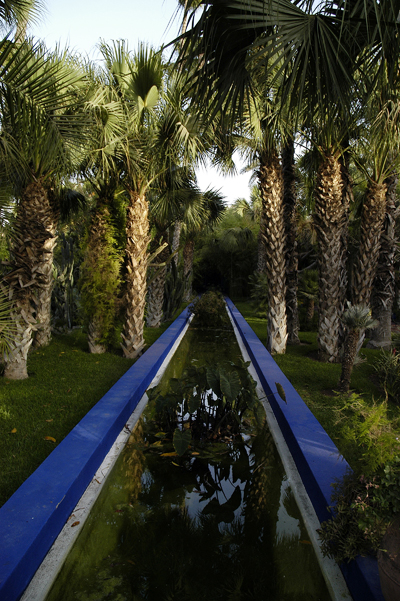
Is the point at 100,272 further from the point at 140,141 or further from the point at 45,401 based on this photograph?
the point at 45,401

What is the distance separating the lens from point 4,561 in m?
2.04

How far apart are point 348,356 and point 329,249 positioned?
274cm

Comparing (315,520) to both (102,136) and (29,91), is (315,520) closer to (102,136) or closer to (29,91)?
(29,91)

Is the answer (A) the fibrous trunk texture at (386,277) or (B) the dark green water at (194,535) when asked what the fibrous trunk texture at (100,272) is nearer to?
(B) the dark green water at (194,535)

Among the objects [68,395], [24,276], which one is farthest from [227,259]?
[68,395]

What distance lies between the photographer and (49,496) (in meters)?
2.66

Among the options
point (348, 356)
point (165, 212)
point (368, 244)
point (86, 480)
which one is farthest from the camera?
point (165, 212)

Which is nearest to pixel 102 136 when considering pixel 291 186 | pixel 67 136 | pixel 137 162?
pixel 137 162

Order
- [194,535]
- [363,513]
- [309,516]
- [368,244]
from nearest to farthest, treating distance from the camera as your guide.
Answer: [363,513]
[194,535]
[309,516]
[368,244]

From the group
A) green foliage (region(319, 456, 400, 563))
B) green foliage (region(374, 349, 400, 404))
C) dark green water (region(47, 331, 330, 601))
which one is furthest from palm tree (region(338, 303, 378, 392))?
green foliage (region(319, 456, 400, 563))

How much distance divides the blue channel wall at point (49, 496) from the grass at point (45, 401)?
293 mm

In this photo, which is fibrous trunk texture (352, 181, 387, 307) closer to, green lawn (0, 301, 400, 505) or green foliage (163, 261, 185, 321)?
green lawn (0, 301, 400, 505)

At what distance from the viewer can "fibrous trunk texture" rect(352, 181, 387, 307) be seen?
7.20 m

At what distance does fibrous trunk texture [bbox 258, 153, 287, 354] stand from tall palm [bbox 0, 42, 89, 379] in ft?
12.1
